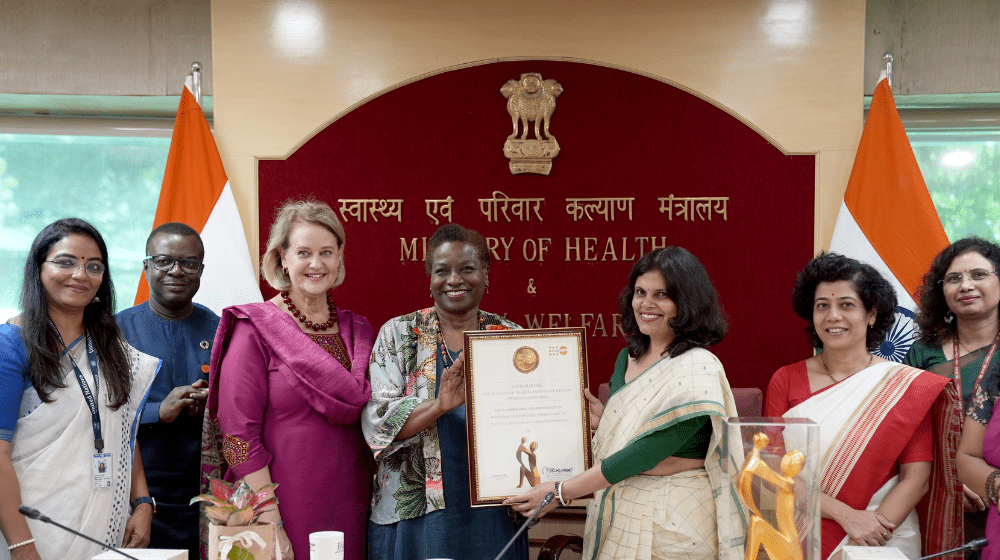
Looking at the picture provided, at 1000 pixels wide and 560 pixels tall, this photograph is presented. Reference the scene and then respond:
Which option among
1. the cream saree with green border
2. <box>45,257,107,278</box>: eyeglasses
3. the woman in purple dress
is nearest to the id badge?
the woman in purple dress

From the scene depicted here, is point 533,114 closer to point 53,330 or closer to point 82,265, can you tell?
point 82,265

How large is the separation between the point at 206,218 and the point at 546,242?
173 centimetres

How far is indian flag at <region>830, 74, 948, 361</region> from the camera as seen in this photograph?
3697 millimetres

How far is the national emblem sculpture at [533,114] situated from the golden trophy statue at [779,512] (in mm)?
2441

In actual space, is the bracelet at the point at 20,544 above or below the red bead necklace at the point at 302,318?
below

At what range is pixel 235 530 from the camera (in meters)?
1.78

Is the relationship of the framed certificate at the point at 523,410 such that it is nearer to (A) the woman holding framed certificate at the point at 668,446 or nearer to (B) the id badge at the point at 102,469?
(A) the woman holding framed certificate at the point at 668,446

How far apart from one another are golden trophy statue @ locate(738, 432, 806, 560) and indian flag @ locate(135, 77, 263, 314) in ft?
9.24

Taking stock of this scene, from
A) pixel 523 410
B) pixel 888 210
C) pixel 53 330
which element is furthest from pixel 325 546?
pixel 888 210

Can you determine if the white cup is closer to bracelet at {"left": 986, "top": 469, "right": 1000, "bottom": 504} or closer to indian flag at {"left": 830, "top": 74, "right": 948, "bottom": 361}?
bracelet at {"left": 986, "top": 469, "right": 1000, "bottom": 504}

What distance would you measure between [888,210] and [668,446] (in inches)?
89.0

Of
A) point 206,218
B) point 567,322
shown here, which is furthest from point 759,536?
point 206,218

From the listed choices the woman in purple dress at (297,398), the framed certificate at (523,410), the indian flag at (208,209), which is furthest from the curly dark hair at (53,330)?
the indian flag at (208,209)

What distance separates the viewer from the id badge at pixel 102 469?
7.45 feet
